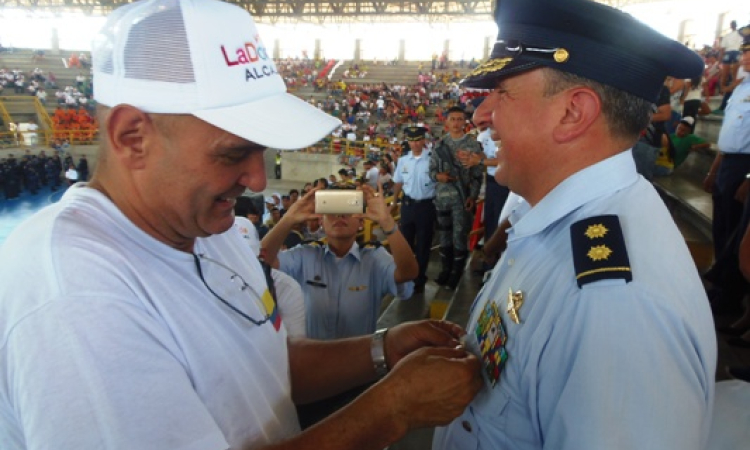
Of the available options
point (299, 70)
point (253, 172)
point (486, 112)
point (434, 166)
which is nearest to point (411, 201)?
point (434, 166)

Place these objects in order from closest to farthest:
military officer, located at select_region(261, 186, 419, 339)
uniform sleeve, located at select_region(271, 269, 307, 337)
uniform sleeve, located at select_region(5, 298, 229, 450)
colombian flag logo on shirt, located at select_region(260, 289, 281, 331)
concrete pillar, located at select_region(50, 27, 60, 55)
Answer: uniform sleeve, located at select_region(5, 298, 229, 450) → colombian flag logo on shirt, located at select_region(260, 289, 281, 331) → uniform sleeve, located at select_region(271, 269, 307, 337) → military officer, located at select_region(261, 186, 419, 339) → concrete pillar, located at select_region(50, 27, 60, 55)

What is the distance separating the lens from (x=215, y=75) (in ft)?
2.98

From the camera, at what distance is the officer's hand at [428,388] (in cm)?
105

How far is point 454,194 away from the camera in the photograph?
5.50m

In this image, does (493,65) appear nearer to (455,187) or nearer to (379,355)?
(379,355)

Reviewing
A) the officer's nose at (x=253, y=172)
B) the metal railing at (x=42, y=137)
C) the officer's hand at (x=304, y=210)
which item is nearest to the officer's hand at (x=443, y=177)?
the officer's hand at (x=304, y=210)

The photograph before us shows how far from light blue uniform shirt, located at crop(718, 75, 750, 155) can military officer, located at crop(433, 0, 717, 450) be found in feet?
10.6

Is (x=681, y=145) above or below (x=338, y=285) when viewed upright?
above

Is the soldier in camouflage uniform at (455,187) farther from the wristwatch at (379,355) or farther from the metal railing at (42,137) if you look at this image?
the metal railing at (42,137)

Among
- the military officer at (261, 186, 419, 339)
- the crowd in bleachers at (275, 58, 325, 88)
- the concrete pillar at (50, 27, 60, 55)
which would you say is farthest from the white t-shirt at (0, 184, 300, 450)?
the concrete pillar at (50, 27, 60, 55)

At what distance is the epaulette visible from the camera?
90 cm

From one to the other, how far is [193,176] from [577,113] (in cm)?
92

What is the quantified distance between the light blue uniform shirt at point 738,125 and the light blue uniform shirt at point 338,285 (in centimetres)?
310

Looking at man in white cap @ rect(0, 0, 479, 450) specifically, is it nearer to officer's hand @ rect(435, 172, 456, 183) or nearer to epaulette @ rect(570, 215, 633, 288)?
epaulette @ rect(570, 215, 633, 288)
